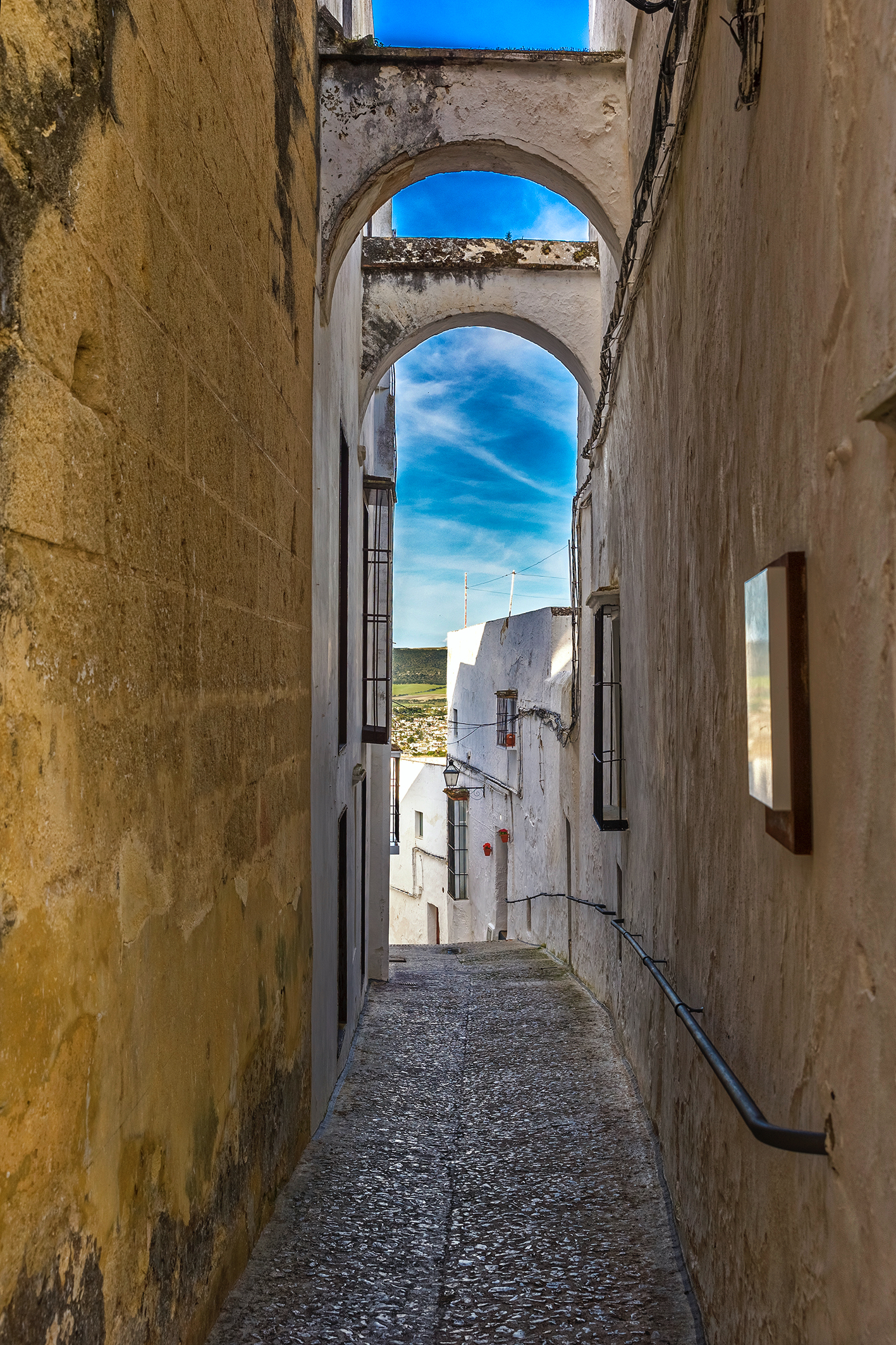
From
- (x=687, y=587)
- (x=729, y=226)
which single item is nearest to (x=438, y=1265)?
(x=687, y=587)

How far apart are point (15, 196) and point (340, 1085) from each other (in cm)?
552

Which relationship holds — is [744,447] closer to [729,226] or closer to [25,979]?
[729,226]

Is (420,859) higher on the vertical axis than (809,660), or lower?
lower

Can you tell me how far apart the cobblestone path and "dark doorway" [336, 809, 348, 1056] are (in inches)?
14.0

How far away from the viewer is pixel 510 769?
15531mm

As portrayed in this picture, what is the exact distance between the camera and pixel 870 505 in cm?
154

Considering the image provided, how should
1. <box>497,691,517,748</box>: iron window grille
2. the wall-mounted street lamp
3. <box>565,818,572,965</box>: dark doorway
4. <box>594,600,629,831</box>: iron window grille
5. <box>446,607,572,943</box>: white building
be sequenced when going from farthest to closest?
the wall-mounted street lamp < <box>497,691,517,748</box>: iron window grille < <box>446,607,572,943</box>: white building < <box>565,818,572,965</box>: dark doorway < <box>594,600,629,831</box>: iron window grille

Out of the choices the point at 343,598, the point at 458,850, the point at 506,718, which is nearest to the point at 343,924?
the point at 343,598

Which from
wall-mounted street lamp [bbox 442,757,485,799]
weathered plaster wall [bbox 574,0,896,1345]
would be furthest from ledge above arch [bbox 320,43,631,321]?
wall-mounted street lamp [bbox 442,757,485,799]

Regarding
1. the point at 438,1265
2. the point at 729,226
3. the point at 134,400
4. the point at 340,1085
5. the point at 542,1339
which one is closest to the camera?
the point at 134,400

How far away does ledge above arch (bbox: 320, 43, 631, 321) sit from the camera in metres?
5.69

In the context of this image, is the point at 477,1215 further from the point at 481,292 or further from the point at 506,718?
the point at 506,718

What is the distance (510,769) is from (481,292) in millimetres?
8172

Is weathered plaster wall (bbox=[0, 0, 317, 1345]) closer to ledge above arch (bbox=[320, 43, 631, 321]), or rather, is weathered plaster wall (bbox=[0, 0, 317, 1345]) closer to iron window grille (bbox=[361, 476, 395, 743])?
ledge above arch (bbox=[320, 43, 631, 321])
